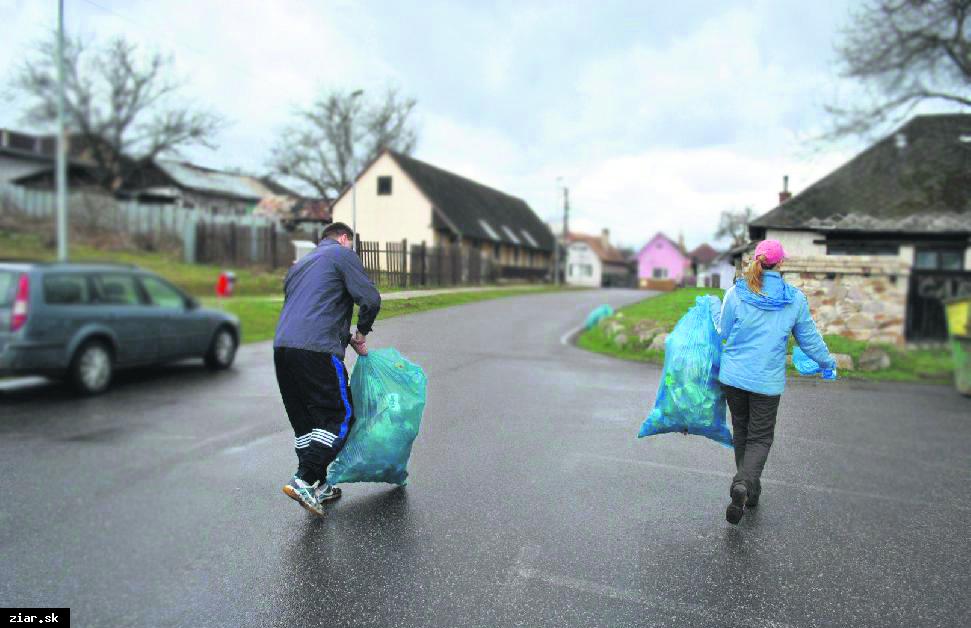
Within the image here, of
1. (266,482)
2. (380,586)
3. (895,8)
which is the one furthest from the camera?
(895,8)

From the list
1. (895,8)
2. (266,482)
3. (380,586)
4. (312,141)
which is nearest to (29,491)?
(266,482)

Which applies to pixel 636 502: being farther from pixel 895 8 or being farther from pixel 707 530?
pixel 895 8

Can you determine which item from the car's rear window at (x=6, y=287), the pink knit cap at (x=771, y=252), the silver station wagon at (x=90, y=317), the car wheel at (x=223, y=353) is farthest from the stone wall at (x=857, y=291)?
the car wheel at (x=223, y=353)

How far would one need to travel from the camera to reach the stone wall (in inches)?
153

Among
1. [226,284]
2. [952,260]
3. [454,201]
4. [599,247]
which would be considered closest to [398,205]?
[226,284]

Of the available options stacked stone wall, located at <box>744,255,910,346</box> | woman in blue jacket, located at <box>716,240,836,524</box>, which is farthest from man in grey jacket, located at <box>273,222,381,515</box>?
stacked stone wall, located at <box>744,255,910,346</box>

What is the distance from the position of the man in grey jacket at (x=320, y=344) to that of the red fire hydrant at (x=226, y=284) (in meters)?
1.00

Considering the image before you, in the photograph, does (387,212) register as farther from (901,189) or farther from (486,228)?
(486,228)

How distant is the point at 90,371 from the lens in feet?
19.9

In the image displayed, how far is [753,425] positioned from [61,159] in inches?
146

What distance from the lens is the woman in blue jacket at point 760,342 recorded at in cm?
Result: 379

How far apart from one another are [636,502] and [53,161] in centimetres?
372

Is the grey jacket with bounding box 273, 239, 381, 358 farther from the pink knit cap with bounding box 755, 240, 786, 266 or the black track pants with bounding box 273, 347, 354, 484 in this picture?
the pink knit cap with bounding box 755, 240, 786, 266

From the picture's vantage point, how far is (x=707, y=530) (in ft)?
12.9
